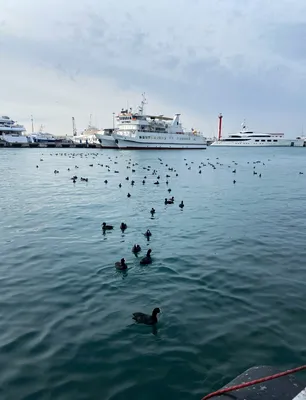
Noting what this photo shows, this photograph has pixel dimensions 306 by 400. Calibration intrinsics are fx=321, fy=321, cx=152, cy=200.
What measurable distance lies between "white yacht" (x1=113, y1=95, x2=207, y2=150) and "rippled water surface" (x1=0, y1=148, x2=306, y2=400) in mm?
94649

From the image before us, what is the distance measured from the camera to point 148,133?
379ft

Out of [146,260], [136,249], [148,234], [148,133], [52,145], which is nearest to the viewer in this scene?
[146,260]

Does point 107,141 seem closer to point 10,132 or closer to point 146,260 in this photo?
point 10,132

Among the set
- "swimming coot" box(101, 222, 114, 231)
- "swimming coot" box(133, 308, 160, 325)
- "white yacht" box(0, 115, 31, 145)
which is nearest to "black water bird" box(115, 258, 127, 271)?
"swimming coot" box(133, 308, 160, 325)

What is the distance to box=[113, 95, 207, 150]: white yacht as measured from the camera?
112 m

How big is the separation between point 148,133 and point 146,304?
109 metres

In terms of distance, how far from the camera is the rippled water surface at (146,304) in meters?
6.69

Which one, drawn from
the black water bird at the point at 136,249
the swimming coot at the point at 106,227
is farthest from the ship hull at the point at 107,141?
the black water bird at the point at 136,249

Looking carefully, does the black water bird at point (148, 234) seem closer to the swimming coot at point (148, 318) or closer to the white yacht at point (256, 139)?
the swimming coot at point (148, 318)

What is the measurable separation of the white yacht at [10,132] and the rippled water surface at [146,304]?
129056 millimetres

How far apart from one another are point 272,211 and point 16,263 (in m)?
17.0

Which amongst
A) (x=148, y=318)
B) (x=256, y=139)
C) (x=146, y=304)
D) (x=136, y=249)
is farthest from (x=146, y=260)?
(x=256, y=139)

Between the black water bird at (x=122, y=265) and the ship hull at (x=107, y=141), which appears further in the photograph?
the ship hull at (x=107, y=141)

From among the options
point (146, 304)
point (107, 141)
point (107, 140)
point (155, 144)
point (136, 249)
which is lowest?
point (146, 304)
